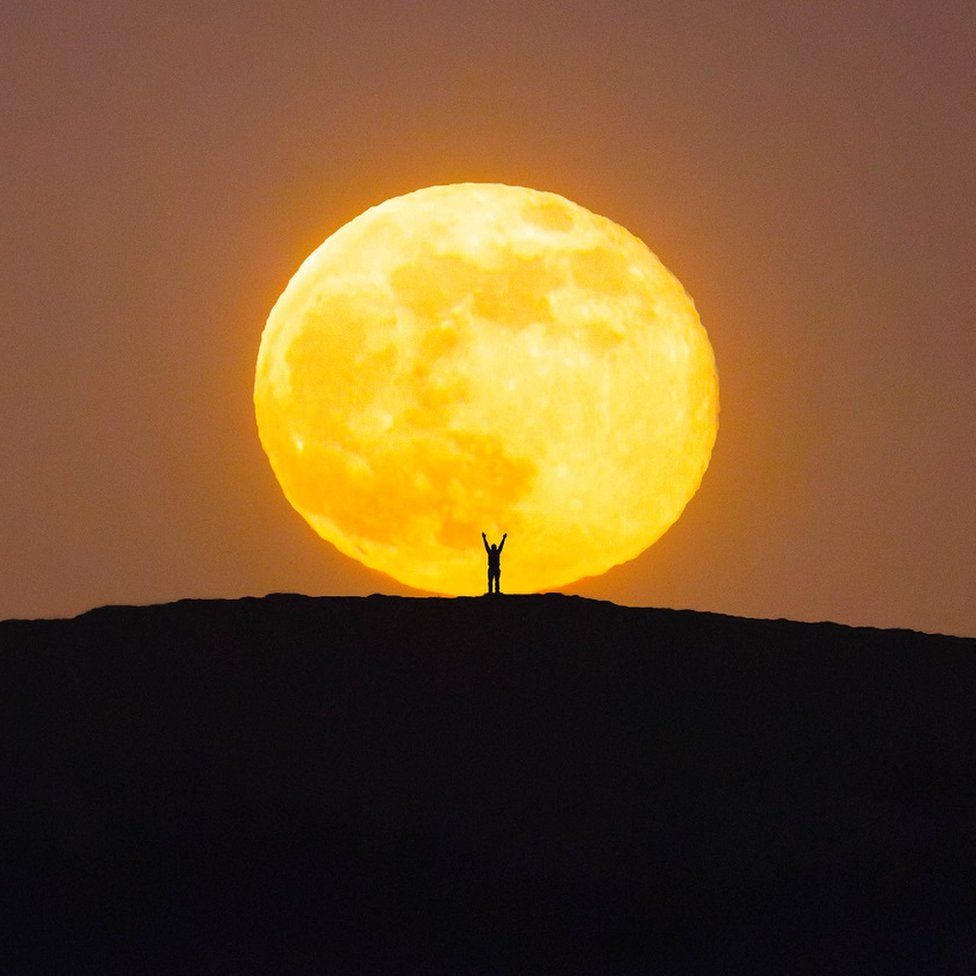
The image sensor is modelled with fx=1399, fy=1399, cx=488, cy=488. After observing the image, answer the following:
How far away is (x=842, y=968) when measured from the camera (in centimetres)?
293

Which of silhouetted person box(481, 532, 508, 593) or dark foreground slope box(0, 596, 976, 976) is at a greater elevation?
silhouetted person box(481, 532, 508, 593)

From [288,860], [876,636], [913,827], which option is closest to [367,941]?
[288,860]

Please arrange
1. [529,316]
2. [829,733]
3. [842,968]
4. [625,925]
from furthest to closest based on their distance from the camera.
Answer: [529,316]
[829,733]
[625,925]
[842,968]

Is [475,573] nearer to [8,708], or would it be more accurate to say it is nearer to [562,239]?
[562,239]

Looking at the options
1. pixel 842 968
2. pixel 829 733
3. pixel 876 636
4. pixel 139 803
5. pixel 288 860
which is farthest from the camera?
pixel 876 636

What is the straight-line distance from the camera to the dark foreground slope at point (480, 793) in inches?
121

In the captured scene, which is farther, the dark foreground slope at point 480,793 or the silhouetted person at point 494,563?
the silhouetted person at point 494,563

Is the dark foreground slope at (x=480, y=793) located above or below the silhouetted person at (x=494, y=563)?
below

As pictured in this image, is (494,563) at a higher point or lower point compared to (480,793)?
higher

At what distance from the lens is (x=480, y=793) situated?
144 inches

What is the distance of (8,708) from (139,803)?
2.59 ft

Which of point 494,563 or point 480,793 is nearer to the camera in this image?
point 480,793

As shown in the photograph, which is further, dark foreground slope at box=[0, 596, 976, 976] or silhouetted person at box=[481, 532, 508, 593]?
silhouetted person at box=[481, 532, 508, 593]

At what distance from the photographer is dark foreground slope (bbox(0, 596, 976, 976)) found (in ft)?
10.1
